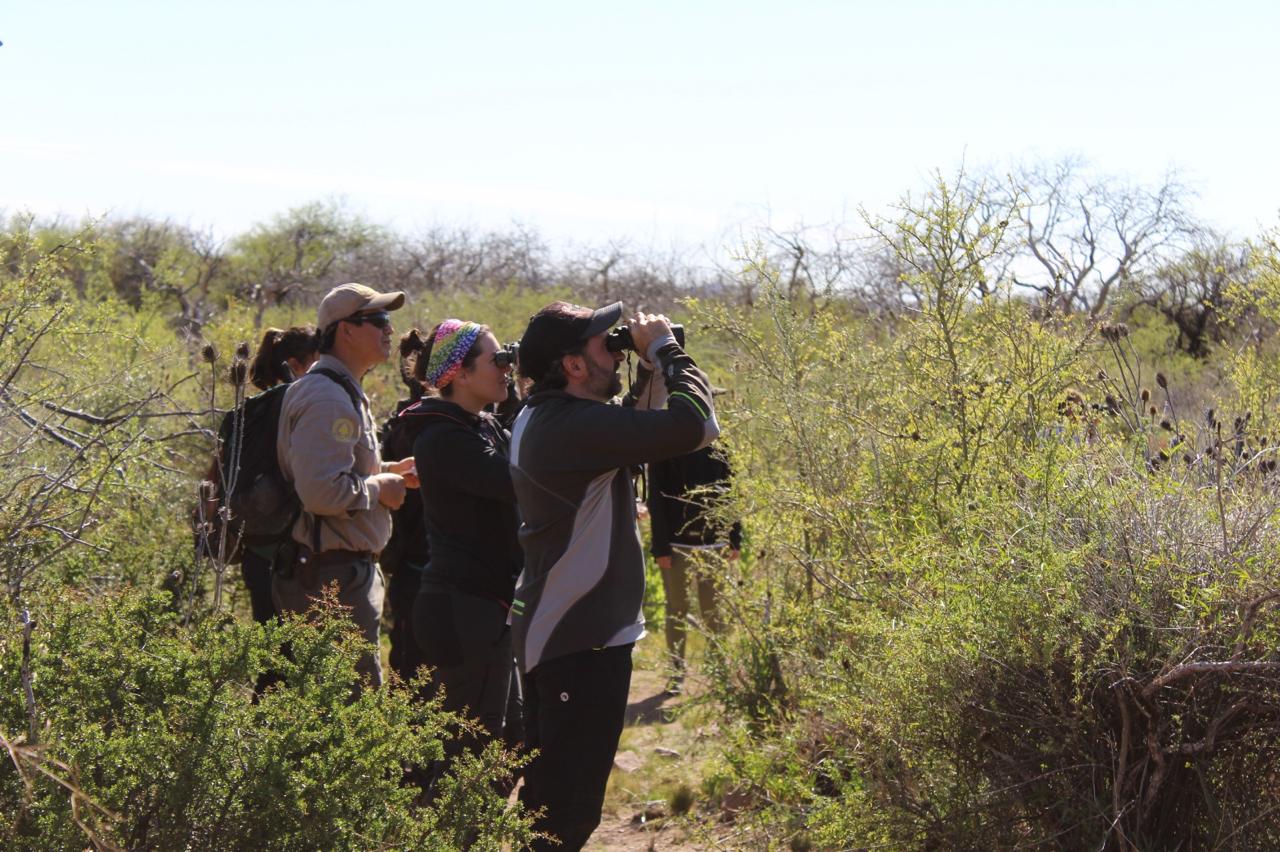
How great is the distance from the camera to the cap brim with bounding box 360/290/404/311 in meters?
4.36

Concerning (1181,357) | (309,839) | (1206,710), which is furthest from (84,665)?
(1181,357)

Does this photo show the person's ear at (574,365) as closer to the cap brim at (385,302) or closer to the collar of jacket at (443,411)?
the collar of jacket at (443,411)

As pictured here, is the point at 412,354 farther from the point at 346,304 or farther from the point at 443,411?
the point at 443,411

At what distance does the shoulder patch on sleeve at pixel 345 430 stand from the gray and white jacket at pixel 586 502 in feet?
3.19

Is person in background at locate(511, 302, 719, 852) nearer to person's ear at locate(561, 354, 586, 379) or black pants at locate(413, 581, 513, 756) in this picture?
person's ear at locate(561, 354, 586, 379)

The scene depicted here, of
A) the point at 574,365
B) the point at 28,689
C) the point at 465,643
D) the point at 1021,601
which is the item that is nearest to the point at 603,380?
the point at 574,365

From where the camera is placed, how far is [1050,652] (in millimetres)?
2816

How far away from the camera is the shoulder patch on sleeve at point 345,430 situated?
13.7ft

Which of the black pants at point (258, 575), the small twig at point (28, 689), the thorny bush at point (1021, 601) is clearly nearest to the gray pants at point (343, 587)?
the black pants at point (258, 575)

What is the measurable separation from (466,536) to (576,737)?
947 mm

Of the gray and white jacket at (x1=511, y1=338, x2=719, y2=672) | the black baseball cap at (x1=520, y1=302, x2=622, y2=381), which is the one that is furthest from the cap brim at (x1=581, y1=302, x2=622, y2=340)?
the gray and white jacket at (x1=511, y1=338, x2=719, y2=672)

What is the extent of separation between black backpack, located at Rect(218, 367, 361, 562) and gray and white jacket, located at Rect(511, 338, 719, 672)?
113 cm

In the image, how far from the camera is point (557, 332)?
3.39m

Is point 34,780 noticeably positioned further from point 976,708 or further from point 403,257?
point 403,257
